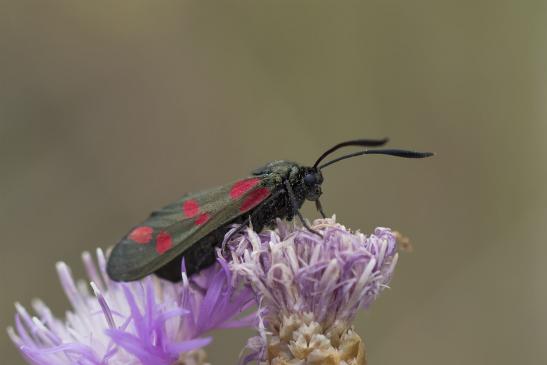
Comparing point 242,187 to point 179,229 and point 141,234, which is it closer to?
point 179,229

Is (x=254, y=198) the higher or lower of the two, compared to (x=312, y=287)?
higher

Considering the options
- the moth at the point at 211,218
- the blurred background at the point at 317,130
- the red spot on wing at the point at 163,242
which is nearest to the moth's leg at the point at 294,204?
the moth at the point at 211,218

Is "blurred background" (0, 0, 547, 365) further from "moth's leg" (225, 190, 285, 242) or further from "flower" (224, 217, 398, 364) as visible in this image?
"flower" (224, 217, 398, 364)

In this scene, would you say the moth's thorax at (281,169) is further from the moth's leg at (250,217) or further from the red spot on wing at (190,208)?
the red spot on wing at (190,208)

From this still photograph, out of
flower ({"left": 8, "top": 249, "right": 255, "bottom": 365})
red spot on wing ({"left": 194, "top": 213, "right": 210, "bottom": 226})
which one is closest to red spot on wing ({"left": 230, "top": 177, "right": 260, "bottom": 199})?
red spot on wing ({"left": 194, "top": 213, "right": 210, "bottom": 226})

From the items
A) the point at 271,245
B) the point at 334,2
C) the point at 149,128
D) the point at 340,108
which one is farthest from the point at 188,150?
the point at 271,245

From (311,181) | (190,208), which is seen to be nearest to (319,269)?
(311,181)
